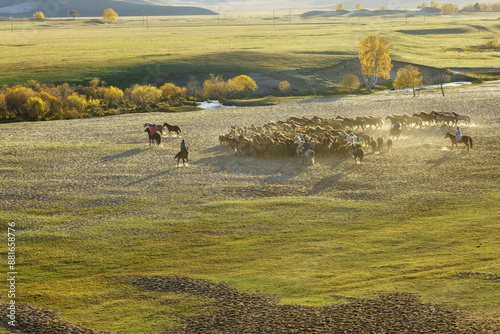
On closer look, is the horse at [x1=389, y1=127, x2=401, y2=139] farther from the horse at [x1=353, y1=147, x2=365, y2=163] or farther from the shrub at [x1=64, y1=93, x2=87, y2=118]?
the shrub at [x1=64, y1=93, x2=87, y2=118]

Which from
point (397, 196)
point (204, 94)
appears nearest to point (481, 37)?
point (204, 94)

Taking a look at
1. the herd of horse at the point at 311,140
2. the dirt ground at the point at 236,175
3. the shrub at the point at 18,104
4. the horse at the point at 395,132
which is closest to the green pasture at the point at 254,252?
the dirt ground at the point at 236,175

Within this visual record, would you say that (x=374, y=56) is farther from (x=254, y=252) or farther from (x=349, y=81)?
(x=254, y=252)

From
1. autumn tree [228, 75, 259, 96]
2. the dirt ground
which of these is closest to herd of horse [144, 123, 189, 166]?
the dirt ground

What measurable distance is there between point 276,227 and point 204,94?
6314 cm

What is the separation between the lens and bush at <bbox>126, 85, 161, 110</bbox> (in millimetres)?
77938

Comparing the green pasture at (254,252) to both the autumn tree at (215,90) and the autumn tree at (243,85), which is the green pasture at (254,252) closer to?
the autumn tree at (215,90)

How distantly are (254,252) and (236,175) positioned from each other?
45.3 feet

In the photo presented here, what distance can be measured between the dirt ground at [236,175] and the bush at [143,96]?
23032 millimetres

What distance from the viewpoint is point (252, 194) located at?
3181 centimetres

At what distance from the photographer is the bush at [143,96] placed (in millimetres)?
77938

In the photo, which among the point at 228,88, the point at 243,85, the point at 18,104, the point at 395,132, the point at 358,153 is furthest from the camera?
the point at 243,85

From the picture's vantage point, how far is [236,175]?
36188 millimetres

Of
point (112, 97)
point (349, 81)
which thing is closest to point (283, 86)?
point (349, 81)
